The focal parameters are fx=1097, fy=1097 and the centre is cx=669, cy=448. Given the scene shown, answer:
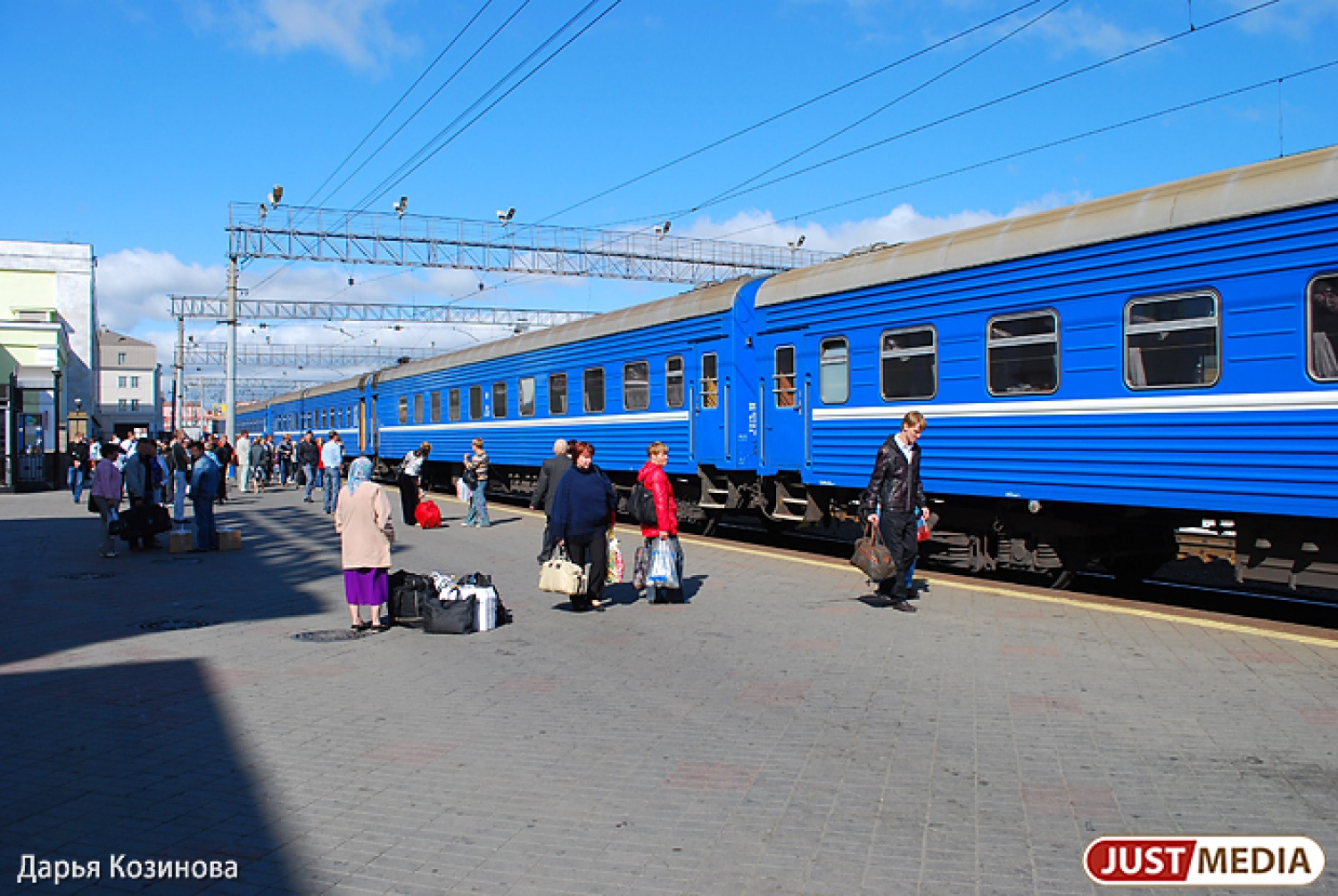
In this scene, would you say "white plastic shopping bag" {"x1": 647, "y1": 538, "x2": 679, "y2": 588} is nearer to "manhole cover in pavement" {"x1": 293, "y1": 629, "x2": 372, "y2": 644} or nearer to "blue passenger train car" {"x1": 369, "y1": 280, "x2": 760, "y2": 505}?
"manhole cover in pavement" {"x1": 293, "y1": 629, "x2": 372, "y2": 644}

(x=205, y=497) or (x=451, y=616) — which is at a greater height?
(x=205, y=497)

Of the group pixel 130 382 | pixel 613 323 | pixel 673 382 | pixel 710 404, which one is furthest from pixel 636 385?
pixel 130 382

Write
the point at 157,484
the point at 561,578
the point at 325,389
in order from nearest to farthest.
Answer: the point at 561,578 → the point at 157,484 → the point at 325,389

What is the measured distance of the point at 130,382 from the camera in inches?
4274

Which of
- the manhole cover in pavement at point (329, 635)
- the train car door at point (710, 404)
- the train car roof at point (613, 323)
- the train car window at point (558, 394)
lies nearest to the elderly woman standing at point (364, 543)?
the manhole cover in pavement at point (329, 635)

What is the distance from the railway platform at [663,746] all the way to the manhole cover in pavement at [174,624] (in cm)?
8

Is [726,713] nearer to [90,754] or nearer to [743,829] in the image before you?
[743,829]

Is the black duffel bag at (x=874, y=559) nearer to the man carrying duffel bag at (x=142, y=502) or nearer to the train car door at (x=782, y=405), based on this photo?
the train car door at (x=782, y=405)

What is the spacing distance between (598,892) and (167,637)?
684 centimetres

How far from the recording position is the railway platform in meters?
4.60

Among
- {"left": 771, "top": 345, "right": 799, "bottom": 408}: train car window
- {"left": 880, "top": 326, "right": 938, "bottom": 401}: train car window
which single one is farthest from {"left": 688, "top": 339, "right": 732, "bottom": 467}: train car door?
{"left": 880, "top": 326, "right": 938, "bottom": 401}: train car window

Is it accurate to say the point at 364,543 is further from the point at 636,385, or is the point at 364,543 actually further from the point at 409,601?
the point at 636,385

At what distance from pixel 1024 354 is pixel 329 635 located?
23.6 ft

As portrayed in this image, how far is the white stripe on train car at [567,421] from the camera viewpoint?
17672 millimetres
